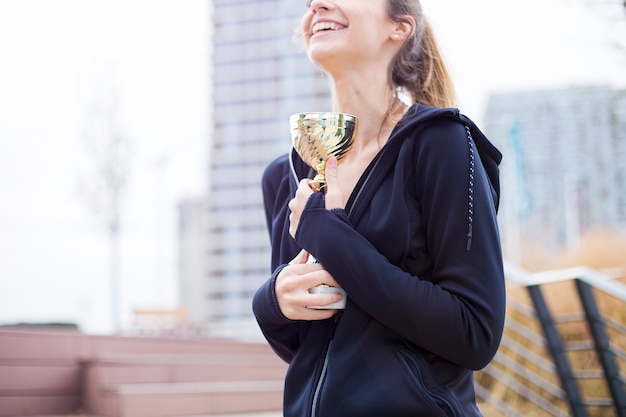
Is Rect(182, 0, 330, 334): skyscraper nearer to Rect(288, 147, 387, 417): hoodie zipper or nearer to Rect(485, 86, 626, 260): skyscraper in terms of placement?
Rect(485, 86, 626, 260): skyscraper

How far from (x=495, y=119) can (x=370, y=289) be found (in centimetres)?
4114

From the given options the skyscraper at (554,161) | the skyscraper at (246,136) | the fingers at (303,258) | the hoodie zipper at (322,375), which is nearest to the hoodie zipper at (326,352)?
the hoodie zipper at (322,375)

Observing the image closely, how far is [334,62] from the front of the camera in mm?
1485

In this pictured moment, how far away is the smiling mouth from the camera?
1.48m

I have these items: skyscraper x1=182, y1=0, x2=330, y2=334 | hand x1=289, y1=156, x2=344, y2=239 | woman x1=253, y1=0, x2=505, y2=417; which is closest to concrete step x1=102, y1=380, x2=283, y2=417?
woman x1=253, y1=0, x2=505, y2=417

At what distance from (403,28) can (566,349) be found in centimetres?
199

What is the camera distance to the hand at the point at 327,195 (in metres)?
1.34

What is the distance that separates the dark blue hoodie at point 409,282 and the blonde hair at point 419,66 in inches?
7.0

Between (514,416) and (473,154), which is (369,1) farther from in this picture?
(514,416)

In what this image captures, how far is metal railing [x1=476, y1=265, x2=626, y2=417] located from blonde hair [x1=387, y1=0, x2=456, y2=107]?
4.43 ft

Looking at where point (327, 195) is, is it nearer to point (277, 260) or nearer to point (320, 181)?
point (320, 181)

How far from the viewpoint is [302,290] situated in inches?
52.0

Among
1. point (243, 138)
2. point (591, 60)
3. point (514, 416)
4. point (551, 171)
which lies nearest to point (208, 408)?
point (514, 416)

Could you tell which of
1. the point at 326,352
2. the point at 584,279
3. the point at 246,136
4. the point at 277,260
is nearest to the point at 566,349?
the point at 584,279
